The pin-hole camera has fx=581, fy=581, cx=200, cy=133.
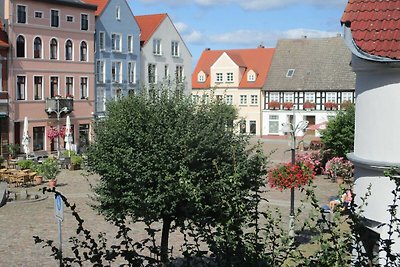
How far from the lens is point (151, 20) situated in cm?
5338

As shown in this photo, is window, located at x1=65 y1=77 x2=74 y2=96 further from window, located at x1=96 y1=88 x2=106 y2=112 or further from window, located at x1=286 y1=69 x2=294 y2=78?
window, located at x1=286 y1=69 x2=294 y2=78

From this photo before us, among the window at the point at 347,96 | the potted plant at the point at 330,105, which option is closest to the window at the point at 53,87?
the potted plant at the point at 330,105

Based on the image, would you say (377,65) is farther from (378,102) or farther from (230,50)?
(230,50)

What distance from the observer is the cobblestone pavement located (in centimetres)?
1446

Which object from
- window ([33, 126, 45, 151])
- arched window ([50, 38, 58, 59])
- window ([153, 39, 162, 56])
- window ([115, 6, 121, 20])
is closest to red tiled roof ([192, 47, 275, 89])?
window ([153, 39, 162, 56])

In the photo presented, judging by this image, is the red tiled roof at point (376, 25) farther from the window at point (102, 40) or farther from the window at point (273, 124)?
the window at point (273, 124)

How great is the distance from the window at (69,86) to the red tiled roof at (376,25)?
36826 mm

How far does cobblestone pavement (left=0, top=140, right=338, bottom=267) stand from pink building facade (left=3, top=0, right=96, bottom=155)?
13.7 metres

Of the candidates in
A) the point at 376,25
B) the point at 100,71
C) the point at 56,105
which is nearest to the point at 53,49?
the point at 56,105

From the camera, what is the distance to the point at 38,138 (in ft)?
132

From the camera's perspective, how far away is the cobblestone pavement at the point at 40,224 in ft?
47.4

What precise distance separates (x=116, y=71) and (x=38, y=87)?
8.62 meters

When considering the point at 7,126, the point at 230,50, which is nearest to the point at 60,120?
the point at 7,126

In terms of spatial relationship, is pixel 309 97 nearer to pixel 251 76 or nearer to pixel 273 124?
pixel 273 124
